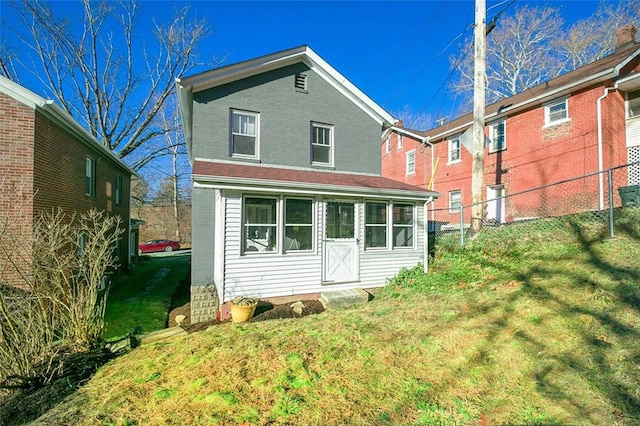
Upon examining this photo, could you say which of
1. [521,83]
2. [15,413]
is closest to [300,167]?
[15,413]

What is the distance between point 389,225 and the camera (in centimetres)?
855

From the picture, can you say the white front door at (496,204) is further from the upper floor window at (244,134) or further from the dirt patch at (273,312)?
the upper floor window at (244,134)

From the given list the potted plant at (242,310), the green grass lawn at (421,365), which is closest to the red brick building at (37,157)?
the potted plant at (242,310)

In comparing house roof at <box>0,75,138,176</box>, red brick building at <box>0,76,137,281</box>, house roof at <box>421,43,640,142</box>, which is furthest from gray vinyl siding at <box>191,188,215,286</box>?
house roof at <box>421,43,640,142</box>

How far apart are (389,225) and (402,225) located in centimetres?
53

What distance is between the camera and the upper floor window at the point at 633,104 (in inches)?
442

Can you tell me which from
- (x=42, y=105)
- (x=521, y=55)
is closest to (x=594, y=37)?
(x=521, y=55)

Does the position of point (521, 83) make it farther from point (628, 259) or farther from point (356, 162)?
point (628, 259)

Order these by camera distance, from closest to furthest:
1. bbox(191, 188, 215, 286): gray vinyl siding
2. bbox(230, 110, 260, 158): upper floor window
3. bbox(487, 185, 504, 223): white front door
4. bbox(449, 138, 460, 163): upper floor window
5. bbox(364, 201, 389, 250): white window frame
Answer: bbox(191, 188, 215, 286): gray vinyl siding
bbox(364, 201, 389, 250): white window frame
bbox(230, 110, 260, 158): upper floor window
bbox(487, 185, 504, 223): white front door
bbox(449, 138, 460, 163): upper floor window

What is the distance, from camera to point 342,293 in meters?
7.39

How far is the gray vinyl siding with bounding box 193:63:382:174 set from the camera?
889 centimetres

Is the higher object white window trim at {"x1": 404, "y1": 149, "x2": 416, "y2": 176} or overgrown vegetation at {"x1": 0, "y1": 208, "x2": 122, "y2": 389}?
white window trim at {"x1": 404, "y1": 149, "x2": 416, "y2": 176}

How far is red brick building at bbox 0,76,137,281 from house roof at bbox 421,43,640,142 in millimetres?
17472

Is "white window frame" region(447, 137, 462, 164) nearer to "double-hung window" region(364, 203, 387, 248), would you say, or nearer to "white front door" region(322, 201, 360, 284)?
"double-hung window" region(364, 203, 387, 248)
